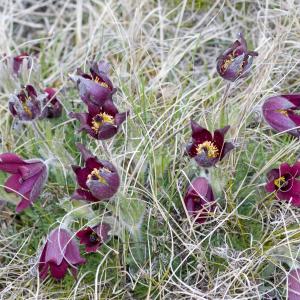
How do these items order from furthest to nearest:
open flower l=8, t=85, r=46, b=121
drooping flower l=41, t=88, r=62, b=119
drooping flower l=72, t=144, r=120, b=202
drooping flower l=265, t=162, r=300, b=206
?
drooping flower l=41, t=88, r=62, b=119 → open flower l=8, t=85, r=46, b=121 → drooping flower l=265, t=162, r=300, b=206 → drooping flower l=72, t=144, r=120, b=202

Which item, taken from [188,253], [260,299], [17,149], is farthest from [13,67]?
[260,299]

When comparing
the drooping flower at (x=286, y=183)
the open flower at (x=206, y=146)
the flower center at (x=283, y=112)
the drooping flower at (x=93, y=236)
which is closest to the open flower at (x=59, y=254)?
the drooping flower at (x=93, y=236)

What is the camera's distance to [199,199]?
5.57ft

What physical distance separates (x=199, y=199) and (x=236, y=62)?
0.37m

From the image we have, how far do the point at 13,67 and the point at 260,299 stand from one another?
1.08 m

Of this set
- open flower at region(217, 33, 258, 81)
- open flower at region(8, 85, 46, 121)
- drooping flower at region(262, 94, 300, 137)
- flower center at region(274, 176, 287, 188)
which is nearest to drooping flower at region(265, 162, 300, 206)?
flower center at region(274, 176, 287, 188)

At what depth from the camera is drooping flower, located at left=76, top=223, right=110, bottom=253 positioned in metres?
1.64

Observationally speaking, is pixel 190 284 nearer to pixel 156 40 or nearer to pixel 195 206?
pixel 195 206

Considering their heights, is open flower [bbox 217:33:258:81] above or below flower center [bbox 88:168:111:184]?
above

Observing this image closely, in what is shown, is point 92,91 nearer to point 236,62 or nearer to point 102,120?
point 102,120

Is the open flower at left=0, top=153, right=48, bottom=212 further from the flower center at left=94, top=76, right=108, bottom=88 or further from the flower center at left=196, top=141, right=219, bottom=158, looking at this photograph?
the flower center at left=196, top=141, right=219, bottom=158

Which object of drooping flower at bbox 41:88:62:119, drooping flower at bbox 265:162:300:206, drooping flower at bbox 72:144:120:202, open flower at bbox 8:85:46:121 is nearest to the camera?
drooping flower at bbox 72:144:120:202

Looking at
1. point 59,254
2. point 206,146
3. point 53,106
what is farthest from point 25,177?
point 206,146

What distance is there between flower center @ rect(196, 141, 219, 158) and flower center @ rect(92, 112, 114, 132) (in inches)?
9.1
